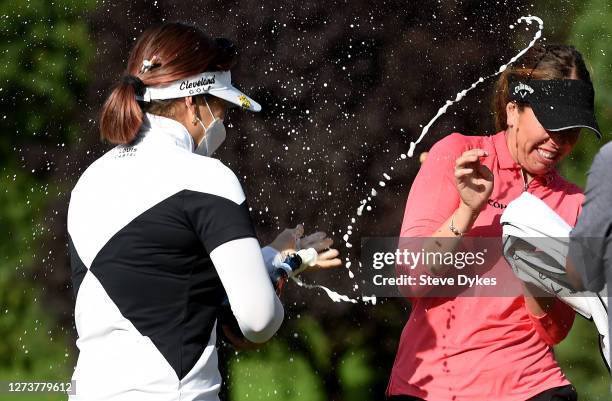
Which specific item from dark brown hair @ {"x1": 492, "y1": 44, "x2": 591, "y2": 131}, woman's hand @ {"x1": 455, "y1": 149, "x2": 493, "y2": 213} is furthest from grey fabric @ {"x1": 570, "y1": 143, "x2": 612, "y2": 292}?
dark brown hair @ {"x1": 492, "y1": 44, "x2": 591, "y2": 131}

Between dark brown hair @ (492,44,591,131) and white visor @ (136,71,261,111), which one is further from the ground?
white visor @ (136,71,261,111)

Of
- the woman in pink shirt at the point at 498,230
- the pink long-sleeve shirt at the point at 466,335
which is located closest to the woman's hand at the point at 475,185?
the woman in pink shirt at the point at 498,230

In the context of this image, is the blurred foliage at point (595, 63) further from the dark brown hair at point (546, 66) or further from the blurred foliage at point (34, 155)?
the blurred foliage at point (34, 155)

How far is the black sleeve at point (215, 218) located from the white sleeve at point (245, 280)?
16 millimetres

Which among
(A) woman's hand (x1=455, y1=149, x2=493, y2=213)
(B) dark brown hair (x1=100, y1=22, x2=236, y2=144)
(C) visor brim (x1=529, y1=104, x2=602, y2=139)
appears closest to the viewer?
(B) dark brown hair (x1=100, y1=22, x2=236, y2=144)

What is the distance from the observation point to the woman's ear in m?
2.70

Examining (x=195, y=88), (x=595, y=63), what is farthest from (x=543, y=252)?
(x=595, y=63)

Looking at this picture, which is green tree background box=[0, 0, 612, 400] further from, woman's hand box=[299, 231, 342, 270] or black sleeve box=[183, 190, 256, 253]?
black sleeve box=[183, 190, 256, 253]

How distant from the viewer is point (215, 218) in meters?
2.03

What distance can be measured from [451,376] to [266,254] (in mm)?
552

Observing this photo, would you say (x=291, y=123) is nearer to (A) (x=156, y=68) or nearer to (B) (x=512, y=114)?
(B) (x=512, y=114)

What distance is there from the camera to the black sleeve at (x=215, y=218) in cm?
202

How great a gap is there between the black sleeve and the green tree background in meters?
A: 3.24

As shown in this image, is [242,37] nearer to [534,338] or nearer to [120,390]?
[534,338]
